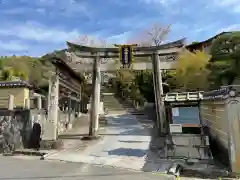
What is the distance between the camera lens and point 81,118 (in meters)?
26.7

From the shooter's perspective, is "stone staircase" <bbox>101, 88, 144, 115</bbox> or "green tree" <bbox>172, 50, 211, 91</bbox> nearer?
"green tree" <bbox>172, 50, 211, 91</bbox>

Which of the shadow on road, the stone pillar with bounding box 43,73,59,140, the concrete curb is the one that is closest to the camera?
the shadow on road

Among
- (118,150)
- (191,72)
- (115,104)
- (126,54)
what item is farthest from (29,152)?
(115,104)

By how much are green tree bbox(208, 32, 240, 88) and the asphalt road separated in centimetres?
1442

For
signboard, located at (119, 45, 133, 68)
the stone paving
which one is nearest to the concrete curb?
the stone paving

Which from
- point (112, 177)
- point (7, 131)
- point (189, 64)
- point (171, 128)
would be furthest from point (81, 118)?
point (112, 177)

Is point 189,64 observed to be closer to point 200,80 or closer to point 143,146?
point 200,80

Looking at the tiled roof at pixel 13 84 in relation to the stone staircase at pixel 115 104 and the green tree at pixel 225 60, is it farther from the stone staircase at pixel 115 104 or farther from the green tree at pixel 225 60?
the green tree at pixel 225 60

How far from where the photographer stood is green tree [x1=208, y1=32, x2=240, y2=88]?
20547mm

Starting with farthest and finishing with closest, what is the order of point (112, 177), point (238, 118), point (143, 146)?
point (143, 146)
point (238, 118)
point (112, 177)

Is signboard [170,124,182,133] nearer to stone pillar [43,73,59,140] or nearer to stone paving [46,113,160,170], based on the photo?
stone paving [46,113,160,170]

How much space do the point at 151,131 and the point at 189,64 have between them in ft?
38.8

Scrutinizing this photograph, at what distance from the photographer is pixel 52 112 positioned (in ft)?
54.2

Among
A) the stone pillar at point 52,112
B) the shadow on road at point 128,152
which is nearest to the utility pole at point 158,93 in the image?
the shadow on road at point 128,152
